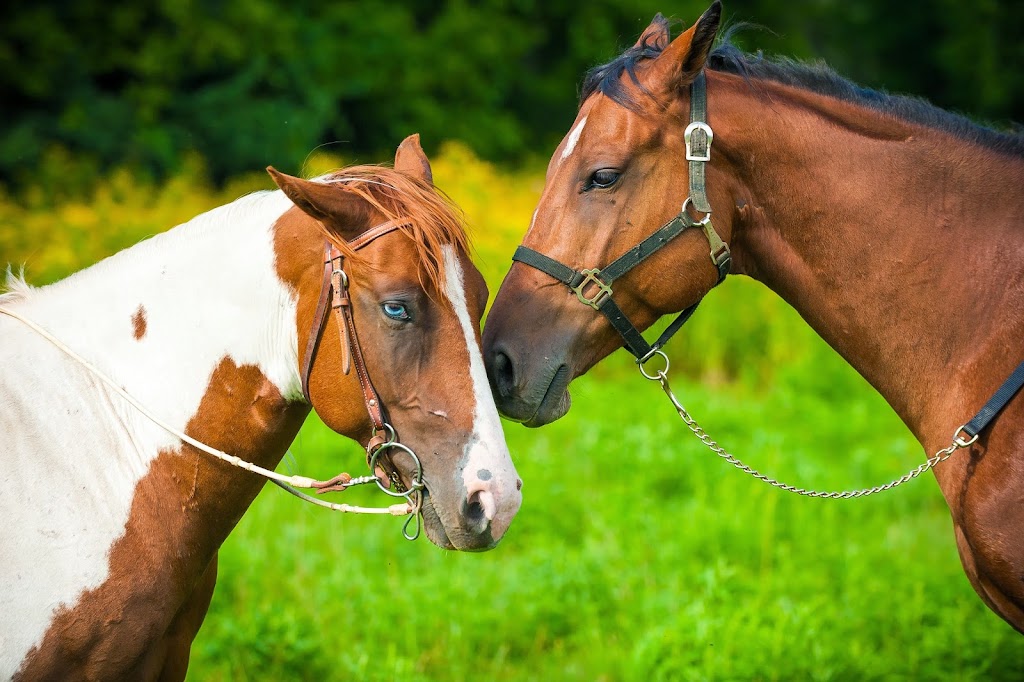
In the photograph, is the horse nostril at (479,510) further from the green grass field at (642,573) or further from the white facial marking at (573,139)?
the white facial marking at (573,139)

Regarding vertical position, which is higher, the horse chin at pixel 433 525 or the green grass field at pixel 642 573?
the horse chin at pixel 433 525

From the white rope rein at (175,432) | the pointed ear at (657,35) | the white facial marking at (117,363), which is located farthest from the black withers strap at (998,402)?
the white facial marking at (117,363)

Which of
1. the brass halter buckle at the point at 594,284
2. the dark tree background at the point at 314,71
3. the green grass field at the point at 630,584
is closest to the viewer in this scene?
the brass halter buckle at the point at 594,284

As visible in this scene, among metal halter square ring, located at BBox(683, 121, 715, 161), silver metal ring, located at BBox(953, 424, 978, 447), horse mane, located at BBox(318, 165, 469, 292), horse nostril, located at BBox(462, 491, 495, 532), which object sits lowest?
horse nostril, located at BBox(462, 491, 495, 532)

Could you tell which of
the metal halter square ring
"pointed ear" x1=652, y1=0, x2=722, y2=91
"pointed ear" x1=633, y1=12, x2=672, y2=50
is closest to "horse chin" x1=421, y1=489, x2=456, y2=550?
the metal halter square ring

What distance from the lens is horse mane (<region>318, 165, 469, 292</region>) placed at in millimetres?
2275

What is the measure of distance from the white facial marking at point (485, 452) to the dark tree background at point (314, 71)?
7.61m

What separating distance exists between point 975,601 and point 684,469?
2172 mm

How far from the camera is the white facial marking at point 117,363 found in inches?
85.5

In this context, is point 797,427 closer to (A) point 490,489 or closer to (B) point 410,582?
(B) point 410,582

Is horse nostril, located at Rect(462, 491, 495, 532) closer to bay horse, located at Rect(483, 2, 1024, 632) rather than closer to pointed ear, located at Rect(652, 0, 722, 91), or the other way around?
bay horse, located at Rect(483, 2, 1024, 632)

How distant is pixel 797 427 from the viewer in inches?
304

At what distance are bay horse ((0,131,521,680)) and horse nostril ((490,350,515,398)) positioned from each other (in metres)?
0.29

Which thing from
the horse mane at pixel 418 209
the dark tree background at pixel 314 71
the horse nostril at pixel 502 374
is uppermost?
the horse mane at pixel 418 209
